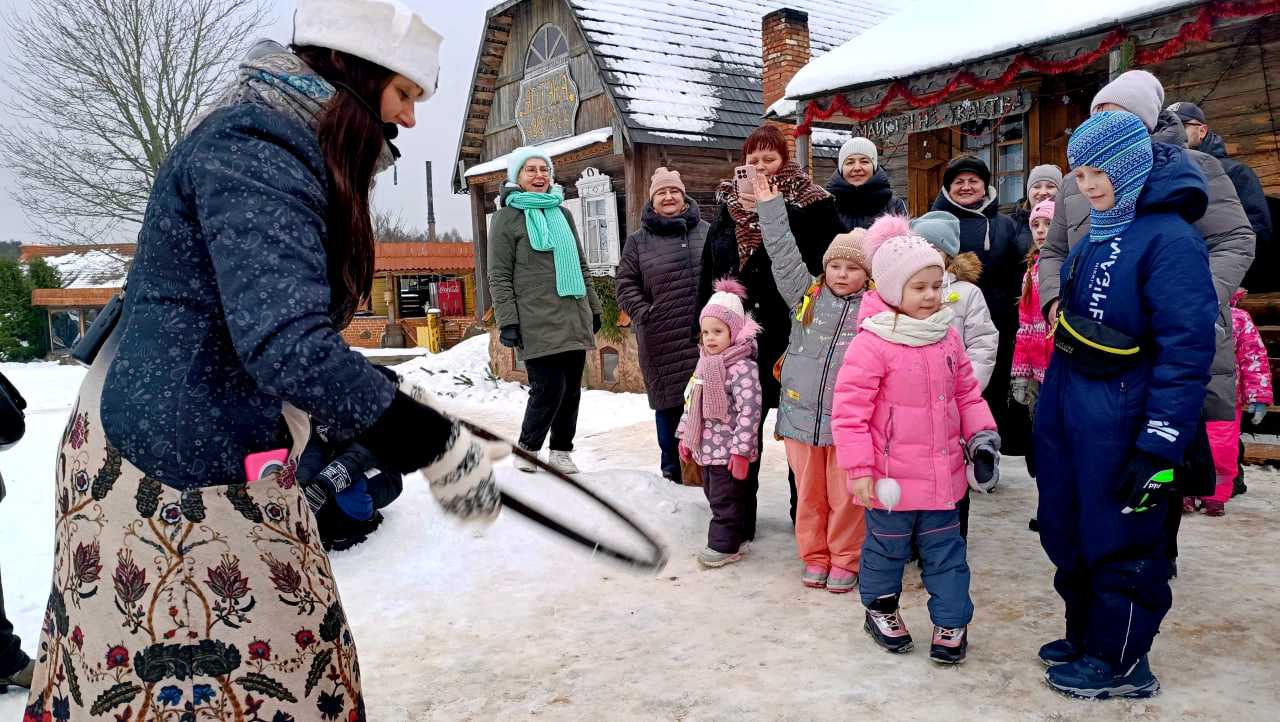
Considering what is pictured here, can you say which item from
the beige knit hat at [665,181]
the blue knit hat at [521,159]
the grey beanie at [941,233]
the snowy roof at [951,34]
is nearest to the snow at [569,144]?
the snowy roof at [951,34]

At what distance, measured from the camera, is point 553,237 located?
18.5ft

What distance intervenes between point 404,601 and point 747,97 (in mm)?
11032

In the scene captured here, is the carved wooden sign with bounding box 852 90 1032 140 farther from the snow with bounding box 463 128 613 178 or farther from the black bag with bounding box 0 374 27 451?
the black bag with bounding box 0 374 27 451

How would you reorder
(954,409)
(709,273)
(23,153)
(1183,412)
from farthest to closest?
(23,153) → (709,273) → (954,409) → (1183,412)

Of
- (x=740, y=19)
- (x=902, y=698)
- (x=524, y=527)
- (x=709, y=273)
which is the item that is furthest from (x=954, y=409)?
(x=740, y=19)

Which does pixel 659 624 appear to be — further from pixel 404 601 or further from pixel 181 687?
pixel 181 687

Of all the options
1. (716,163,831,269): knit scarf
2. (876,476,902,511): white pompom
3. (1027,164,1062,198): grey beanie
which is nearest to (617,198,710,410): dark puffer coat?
(716,163,831,269): knit scarf

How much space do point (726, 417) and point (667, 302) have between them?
143 centimetres

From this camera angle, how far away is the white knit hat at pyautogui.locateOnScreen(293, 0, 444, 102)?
1385 mm

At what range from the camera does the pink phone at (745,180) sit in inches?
157

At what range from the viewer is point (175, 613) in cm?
135

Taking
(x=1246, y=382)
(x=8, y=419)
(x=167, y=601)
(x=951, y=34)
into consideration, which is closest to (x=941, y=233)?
(x=1246, y=382)

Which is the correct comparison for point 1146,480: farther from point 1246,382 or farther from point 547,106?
point 547,106

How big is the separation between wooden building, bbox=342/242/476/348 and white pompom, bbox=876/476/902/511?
21.8 meters
